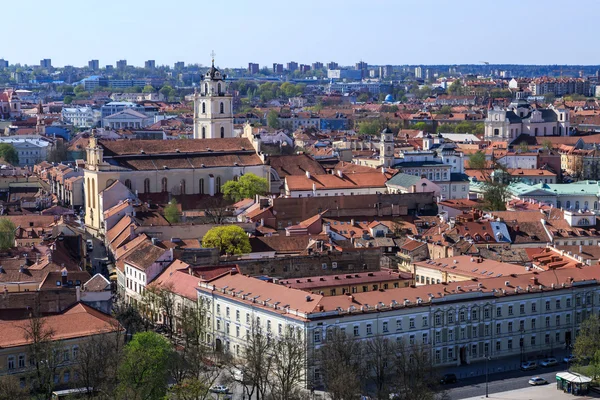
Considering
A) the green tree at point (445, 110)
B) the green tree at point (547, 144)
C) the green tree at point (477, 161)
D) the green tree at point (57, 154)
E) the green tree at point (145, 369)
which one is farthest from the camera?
the green tree at point (445, 110)

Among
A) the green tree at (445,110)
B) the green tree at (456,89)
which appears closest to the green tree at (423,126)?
the green tree at (445,110)

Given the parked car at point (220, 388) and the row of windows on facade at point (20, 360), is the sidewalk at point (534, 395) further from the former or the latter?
the row of windows on facade at point (20, 360)

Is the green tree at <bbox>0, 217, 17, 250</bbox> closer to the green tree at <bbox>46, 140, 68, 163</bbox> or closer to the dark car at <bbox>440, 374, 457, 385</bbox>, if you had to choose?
the dark car at <bbox>440, 374, 457, 385</bbox>

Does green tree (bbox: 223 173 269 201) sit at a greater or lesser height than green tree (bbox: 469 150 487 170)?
greater

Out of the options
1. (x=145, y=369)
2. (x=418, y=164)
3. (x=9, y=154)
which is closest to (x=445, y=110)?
(x=9, y=154)

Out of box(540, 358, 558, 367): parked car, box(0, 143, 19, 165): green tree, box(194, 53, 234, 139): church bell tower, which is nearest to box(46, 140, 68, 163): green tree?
box(0, 143, 19, 165): green tree

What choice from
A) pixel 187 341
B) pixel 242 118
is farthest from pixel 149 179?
pixel 242 118
